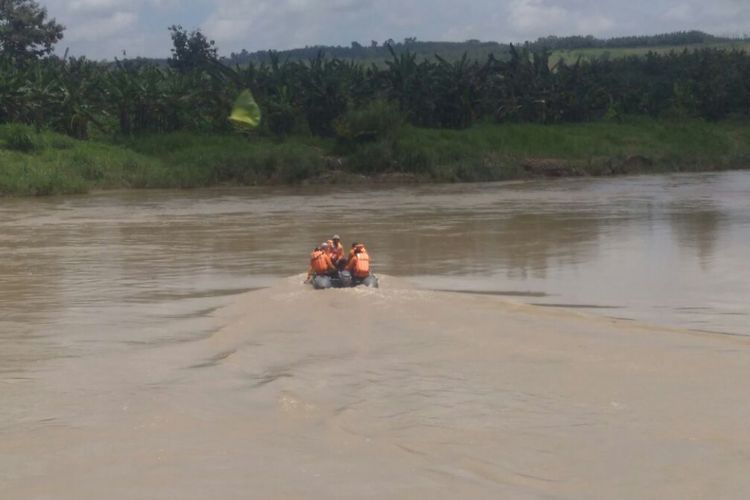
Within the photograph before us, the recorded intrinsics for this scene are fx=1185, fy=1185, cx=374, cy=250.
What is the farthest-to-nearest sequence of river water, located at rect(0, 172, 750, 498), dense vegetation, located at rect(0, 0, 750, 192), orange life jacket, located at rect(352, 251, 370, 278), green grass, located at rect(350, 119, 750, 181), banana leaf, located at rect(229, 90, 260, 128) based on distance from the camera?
banana leaf, located at rect(229, 90, 260, 128) → green grass, located at rect(350, 119, 750, 181) → dense vegetation, located at rect(0, 0, 750, 192) → orange life jacket, located at rect(352, 251, 370, 278) → river water, located at rect(0, 172, 750, 498)

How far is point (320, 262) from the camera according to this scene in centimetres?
1570

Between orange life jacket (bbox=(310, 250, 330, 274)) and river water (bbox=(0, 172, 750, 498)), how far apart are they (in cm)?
45

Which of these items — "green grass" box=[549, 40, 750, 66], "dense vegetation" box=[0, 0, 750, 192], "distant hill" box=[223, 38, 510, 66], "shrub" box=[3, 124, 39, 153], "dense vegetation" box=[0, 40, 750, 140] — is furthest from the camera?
"distant hill" box=[223, 38, 510, 66]

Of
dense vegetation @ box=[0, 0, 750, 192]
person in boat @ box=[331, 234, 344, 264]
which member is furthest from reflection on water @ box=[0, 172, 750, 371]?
dense vegetation @ box=[0, 0, 750, 192]

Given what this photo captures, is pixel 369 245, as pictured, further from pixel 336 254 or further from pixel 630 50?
pixel 630 50

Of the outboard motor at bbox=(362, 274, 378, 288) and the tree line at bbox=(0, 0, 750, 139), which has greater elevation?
the tree line at bbox=(0, 0, 750, 139)

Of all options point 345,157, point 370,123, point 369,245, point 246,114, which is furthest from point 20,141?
point 369,245

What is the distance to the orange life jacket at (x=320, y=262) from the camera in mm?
15695

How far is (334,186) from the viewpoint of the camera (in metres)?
42.9

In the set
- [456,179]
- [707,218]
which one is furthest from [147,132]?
[707,218]

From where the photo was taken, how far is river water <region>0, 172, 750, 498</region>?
8172 millimetres

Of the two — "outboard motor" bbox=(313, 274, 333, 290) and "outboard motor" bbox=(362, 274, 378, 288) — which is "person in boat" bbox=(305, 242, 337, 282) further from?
"outboard motor" bbox=(362, 274, 378, 288)

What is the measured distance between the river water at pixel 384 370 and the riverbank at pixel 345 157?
57.5ft

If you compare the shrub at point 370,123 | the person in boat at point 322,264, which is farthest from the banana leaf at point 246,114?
the person in boat at point 322,264
